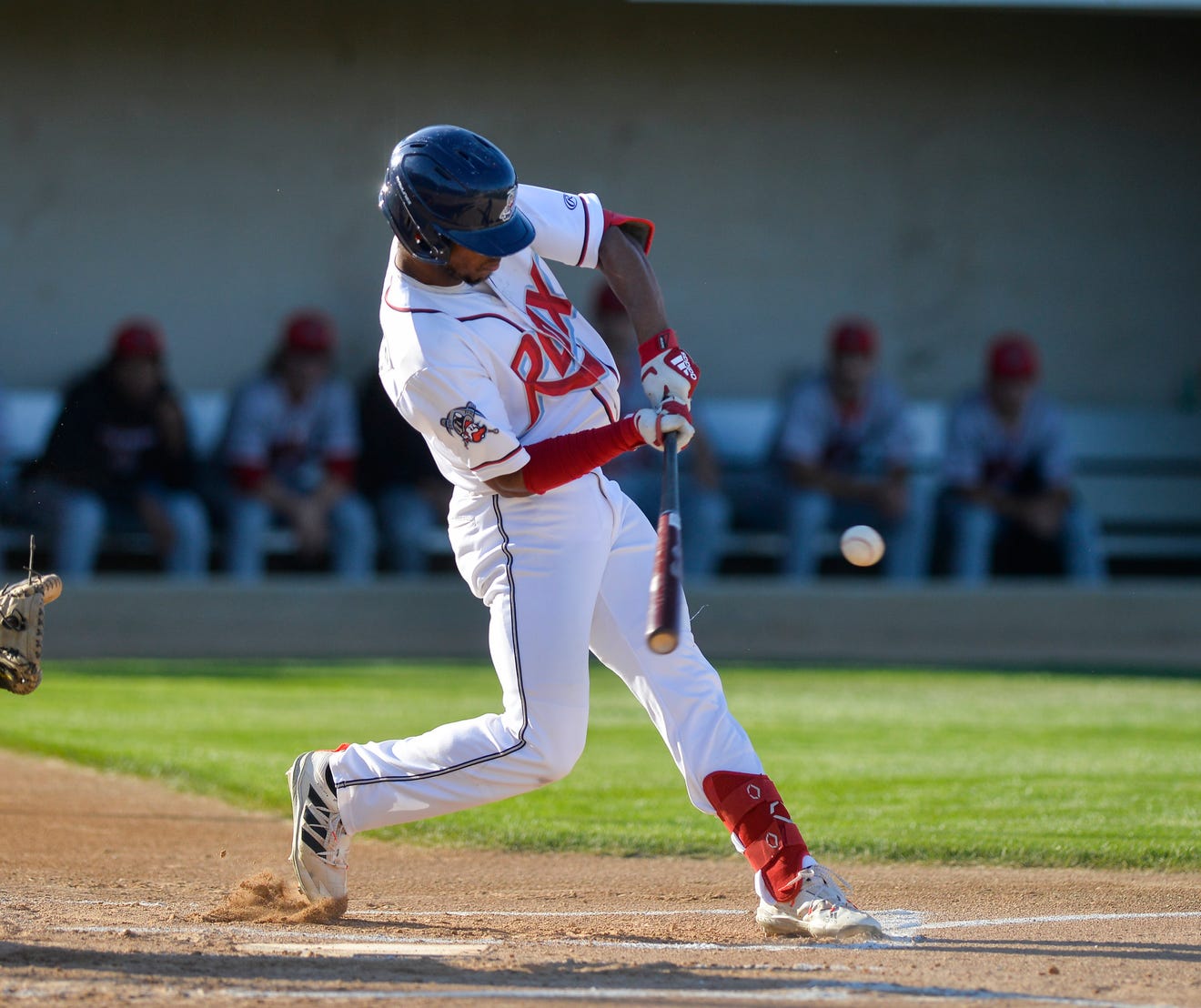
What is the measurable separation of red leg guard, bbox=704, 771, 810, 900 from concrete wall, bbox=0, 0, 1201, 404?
7866 mm

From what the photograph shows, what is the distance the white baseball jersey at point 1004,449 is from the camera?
32.3ft

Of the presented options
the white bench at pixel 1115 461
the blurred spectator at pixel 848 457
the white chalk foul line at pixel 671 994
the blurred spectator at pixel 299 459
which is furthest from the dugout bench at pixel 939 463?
the white chalk foul line at pixel 671 994

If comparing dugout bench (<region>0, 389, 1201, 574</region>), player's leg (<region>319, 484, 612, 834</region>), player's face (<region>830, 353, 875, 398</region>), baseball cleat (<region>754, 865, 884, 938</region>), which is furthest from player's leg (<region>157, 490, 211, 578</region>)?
baseball cleat (<region>754, 865, 884, 938</region>)

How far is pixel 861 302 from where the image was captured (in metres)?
11.5

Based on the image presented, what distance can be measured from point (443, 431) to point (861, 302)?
334 inches

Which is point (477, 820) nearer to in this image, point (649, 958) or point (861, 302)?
point (649, 958)

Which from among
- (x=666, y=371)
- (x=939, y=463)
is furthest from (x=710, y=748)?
(x=939, y=463)

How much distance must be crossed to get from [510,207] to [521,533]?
0.68 meters

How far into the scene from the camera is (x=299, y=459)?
9.62 meters

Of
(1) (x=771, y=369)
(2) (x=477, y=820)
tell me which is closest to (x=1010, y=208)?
(1) (x=771, y=369)

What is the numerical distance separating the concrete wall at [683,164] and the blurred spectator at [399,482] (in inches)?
55.3

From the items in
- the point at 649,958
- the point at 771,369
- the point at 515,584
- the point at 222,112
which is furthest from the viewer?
the point at 771,369

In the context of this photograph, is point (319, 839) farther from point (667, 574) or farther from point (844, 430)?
point (844, 430)

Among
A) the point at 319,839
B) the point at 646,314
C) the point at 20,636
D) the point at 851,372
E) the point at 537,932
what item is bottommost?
the point at 537,932
